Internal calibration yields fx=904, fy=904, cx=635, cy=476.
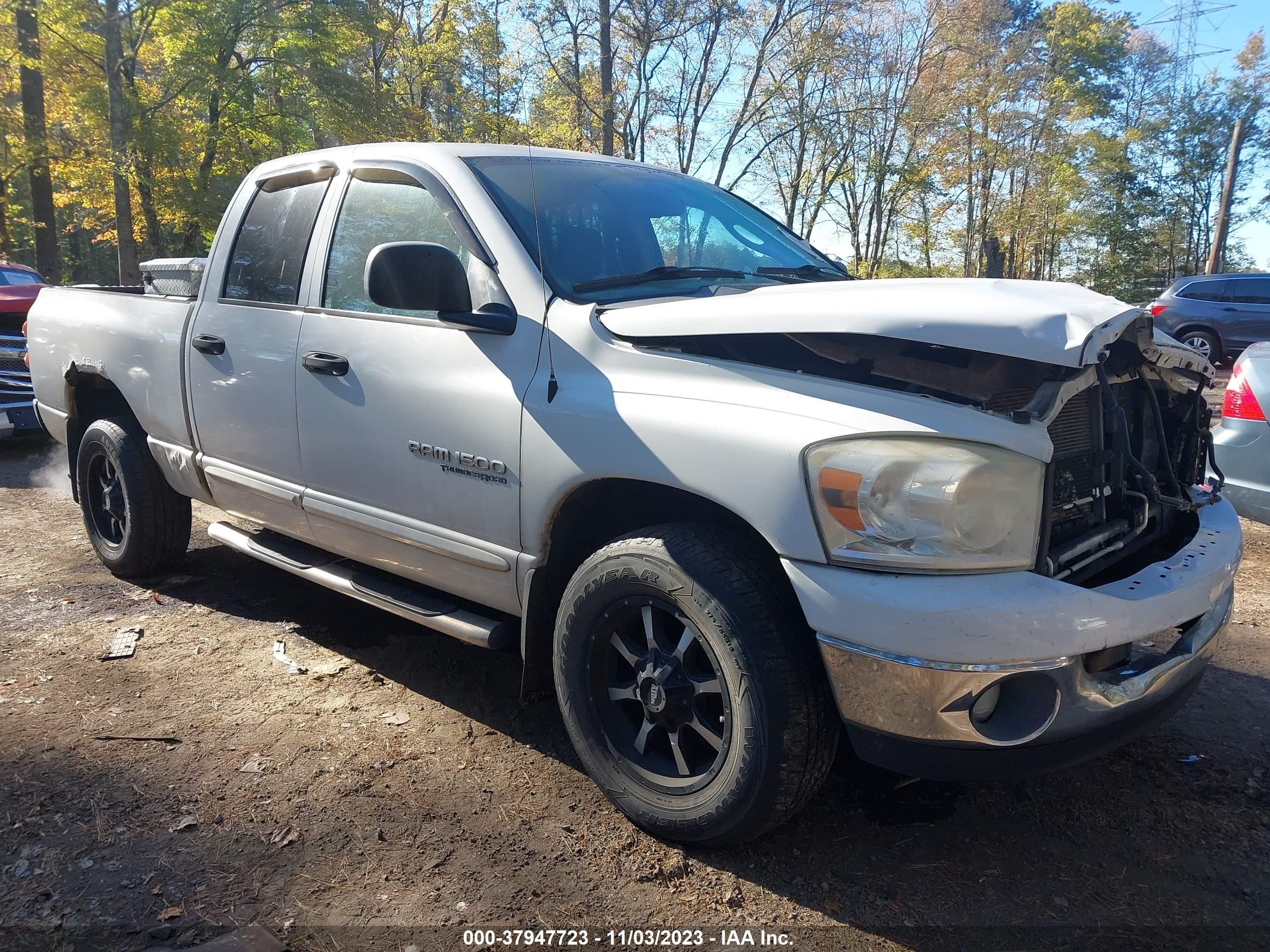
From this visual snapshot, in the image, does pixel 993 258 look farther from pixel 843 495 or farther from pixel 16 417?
pixel 843 495

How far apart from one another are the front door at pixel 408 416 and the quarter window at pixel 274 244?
196 millimetres

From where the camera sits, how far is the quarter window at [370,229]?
310cm

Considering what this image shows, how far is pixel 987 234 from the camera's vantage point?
3238 centimetres

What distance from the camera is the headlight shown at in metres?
2.00

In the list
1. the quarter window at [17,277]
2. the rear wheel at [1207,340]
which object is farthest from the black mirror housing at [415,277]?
the rear wheel at [1207,340]

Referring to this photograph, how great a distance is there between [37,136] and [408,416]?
19.7 m

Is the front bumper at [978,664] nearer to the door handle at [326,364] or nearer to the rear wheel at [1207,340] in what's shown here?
the door handle at [326,364]

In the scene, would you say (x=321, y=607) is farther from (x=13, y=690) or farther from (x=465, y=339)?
(x=465, y=339)

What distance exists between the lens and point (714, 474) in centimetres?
221

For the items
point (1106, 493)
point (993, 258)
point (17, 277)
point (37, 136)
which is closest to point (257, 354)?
point (1106, 493)

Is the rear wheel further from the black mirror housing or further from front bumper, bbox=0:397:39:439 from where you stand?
front bumper, bbox=0:397:39:439

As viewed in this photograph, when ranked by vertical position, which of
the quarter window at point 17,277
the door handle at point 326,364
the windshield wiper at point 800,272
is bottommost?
the door handle at point 326,364

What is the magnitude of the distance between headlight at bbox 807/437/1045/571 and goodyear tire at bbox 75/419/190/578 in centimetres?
364

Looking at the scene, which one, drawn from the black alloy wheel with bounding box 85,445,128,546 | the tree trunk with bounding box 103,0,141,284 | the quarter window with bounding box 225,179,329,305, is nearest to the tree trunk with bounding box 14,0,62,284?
the tree trunk with bounding box 103,0,141,284
